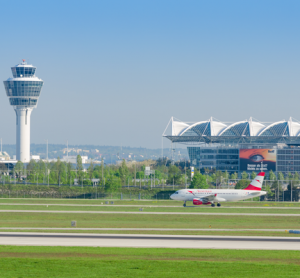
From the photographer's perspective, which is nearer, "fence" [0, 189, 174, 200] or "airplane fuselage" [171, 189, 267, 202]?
"airplane fuselage" [171, 189, 267, 202]

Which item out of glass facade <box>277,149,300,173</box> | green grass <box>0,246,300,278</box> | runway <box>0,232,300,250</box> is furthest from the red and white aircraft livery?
glass facade <box>277,149,300,173</box>

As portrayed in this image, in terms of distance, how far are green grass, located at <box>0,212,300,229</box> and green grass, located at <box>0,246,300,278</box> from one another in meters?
18.1

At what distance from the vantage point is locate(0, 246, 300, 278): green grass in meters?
25.7

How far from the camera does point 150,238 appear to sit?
3969cm

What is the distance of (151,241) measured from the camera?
3778cm

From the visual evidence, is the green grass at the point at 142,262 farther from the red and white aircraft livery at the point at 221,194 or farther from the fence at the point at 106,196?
the fence at the point at 106,196

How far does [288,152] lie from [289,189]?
7454cm

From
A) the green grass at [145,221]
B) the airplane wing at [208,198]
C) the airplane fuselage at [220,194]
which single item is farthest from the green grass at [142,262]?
the airplane fuselage at [220,194]

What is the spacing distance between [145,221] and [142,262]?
28.6 m

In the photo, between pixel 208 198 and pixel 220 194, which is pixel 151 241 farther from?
pixel 220 194

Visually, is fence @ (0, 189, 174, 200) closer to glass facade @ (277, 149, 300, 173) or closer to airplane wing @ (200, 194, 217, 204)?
airplane wing @ (200, 194, 217, 204)

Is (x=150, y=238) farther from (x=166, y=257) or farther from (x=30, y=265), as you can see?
(x=30, y=265)

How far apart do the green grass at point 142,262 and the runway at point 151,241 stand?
2.33 metres

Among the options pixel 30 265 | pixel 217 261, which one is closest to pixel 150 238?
pixel 217 261
